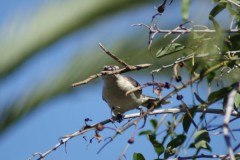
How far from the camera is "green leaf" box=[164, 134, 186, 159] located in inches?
77.6

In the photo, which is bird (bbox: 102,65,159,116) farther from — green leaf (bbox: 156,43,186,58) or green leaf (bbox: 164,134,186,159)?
green leaf (bbox: 156,43,186,58)

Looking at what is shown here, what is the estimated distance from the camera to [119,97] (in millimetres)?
4371

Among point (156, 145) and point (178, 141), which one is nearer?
point (178, 141)

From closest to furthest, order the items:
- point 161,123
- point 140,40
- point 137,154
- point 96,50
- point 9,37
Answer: point 9,37
point 96,50
point 140,40
point 161,123
point 137,154

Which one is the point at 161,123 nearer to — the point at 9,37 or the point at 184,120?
the point at 184,120

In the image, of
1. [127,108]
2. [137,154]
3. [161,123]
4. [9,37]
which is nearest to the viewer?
[9,37]

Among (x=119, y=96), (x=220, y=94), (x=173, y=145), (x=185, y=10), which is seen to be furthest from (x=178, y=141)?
(x=119, y=96)

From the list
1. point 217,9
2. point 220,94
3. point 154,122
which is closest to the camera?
point 220,94

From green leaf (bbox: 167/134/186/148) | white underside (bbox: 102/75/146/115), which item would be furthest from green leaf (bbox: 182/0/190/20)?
white underside (bbox: 102/75/146/115)

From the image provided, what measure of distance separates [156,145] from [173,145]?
0.32 feet

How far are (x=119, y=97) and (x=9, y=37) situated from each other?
3037 mm

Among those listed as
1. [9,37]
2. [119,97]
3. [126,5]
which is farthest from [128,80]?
[9,37]

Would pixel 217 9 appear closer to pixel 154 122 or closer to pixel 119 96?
pixel 154 122

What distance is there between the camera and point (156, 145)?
2158mm
